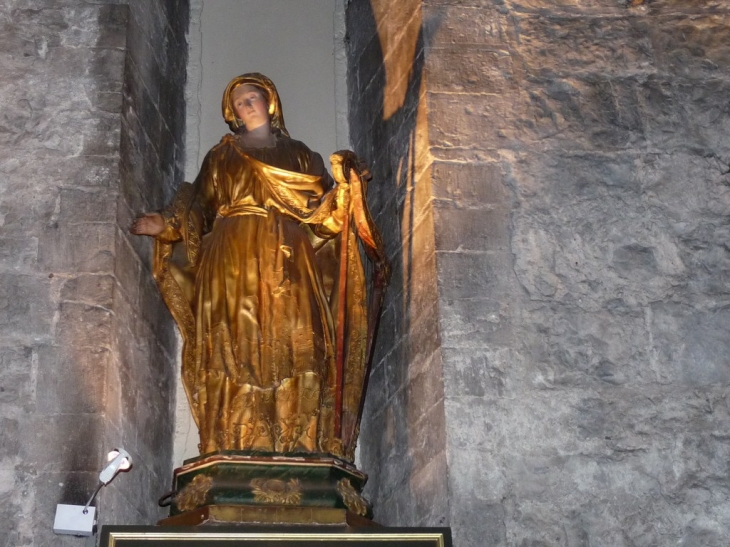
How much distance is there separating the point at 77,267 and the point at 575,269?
2041mm

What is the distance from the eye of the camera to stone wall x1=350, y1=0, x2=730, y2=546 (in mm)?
5438

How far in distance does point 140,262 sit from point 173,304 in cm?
33

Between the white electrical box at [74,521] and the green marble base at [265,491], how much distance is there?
0.29 metres

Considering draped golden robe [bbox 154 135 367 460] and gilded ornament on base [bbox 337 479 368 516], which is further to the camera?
draped golden robe [bbox 154 135 367 460]

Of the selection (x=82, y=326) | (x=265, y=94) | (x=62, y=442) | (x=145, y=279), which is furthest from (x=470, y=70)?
(x=62, y=442)

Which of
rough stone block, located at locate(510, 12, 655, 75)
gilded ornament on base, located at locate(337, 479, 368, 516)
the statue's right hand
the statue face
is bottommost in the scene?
gilded ornament on base, located at locate(337, 479, 368, 516)

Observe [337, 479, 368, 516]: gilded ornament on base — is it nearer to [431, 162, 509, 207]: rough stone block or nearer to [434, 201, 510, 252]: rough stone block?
[434, 201, 510, 252]: rough stone block

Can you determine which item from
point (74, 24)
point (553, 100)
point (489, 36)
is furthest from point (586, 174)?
point (74, 24)

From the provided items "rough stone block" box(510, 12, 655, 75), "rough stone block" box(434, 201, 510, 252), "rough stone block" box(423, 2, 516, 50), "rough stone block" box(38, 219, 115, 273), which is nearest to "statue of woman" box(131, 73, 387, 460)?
"rough stone block" box(38, 219, 115, 273)

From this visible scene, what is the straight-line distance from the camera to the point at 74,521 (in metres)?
5.11

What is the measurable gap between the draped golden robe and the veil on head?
13 cm

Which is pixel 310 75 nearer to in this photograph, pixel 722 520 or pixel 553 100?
pixel 553 100

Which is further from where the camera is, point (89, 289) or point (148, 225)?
point (148, 225)

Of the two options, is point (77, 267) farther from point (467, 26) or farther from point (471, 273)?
point (467, 26)
